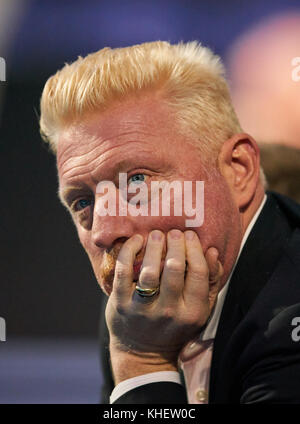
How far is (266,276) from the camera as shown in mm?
1287

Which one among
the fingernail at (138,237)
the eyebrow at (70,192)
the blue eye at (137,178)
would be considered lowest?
the fingernail at (138,237)

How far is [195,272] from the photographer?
124cm

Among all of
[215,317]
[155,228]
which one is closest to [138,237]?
[155,228]

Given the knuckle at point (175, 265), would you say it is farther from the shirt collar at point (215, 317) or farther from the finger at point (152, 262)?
the shirt collar at point (215, 317)

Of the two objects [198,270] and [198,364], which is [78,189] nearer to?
[198,270]

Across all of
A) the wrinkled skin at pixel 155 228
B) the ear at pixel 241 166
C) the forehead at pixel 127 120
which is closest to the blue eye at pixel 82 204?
the wrinkled skin at pixel 155 228

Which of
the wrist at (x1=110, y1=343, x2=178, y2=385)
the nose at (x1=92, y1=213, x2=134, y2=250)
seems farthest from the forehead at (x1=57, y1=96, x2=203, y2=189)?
the wrist at (x1=110, y1=343, x2=178, y2=385)

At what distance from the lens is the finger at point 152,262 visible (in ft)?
4.04

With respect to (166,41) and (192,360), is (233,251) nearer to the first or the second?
(192,360)

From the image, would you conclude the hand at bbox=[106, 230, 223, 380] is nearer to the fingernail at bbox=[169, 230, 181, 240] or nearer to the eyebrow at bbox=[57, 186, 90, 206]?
the fingernail at bbox=[169, 230, 181, 240]

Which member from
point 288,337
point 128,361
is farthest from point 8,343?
point 288,337

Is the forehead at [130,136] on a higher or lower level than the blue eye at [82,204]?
higher

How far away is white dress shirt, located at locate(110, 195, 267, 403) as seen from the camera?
4.35ft

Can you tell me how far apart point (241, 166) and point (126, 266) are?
1.20 feet
